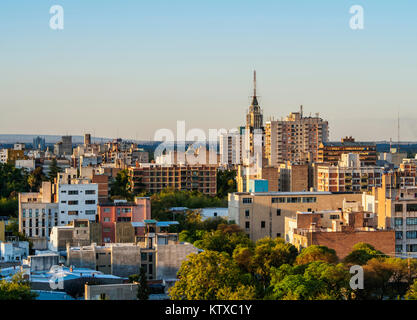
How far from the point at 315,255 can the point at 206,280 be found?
242 cm

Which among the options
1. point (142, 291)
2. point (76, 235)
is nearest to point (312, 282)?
point (142, 291)

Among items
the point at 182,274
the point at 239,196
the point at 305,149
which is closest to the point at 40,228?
the point at 239,196

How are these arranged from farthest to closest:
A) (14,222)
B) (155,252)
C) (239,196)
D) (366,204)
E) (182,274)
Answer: (14,222) < (239,196) < (366,204) < (155,252) < (182,274)

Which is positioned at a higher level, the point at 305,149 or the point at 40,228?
the point at 305,149

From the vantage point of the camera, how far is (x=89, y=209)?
17938mm

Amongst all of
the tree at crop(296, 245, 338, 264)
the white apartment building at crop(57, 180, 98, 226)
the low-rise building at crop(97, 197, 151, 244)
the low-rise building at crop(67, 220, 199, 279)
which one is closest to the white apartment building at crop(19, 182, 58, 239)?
the white apartment building at crop(57, 180, 98, 226)

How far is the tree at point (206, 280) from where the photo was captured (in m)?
9.04

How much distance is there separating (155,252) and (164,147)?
85.8 ft

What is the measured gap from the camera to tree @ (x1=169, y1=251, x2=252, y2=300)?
29.7 ft

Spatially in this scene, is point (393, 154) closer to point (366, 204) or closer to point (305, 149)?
point (305, 149)

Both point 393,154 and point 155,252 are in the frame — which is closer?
point 155,252

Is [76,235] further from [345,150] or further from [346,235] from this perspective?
[345,150]

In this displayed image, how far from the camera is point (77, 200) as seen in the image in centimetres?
1794
